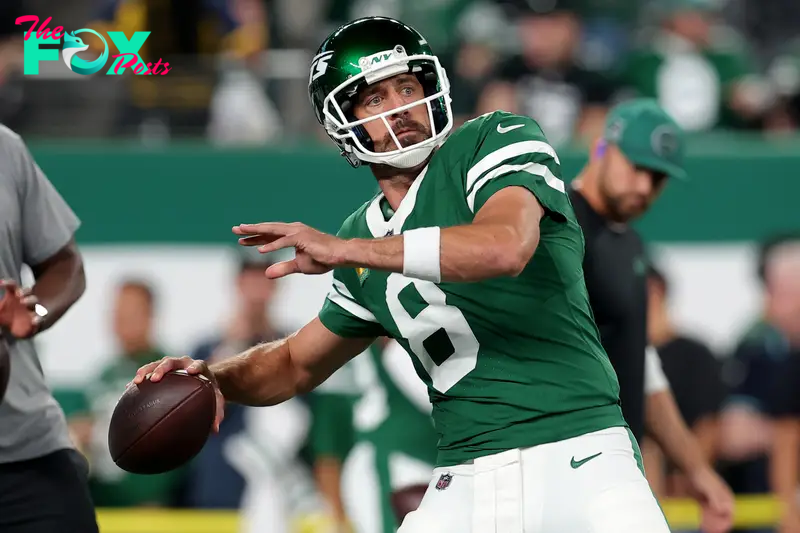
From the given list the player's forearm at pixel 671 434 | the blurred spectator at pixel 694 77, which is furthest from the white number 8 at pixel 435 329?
the blurred spectator at pixel 694 77

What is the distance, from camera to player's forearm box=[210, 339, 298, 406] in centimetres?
352

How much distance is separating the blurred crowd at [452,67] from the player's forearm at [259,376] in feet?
13.7

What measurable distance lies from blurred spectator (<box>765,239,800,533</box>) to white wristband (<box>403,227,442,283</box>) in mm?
3151

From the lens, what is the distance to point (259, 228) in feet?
9.26

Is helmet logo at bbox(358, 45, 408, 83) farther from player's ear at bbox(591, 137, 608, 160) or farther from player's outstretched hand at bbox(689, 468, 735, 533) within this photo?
player's outstretched hand at bbox(689, 468, 735, 533)

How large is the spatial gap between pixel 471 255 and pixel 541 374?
0.54 metres

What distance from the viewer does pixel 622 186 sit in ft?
14.7

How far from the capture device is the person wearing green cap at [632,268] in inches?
172

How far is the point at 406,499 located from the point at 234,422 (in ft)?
6.33


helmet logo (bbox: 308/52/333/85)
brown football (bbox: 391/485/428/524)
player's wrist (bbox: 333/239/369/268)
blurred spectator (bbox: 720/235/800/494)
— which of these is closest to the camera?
player's wrist (bbox: 333/239/369/268)

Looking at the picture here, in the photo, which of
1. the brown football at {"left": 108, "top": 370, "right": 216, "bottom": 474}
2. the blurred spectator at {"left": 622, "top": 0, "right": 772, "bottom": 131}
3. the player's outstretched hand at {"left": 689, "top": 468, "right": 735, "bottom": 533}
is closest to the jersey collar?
the brown football at {"left": 108, "top": 370, "right": 216, "bottom": 474}

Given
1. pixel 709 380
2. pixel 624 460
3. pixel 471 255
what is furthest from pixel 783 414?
pixel 471 255

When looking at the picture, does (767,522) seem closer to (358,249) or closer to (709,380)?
(709,380)

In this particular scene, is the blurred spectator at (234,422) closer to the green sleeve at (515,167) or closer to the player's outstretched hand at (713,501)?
the player's outstretched hand at (713,501)
